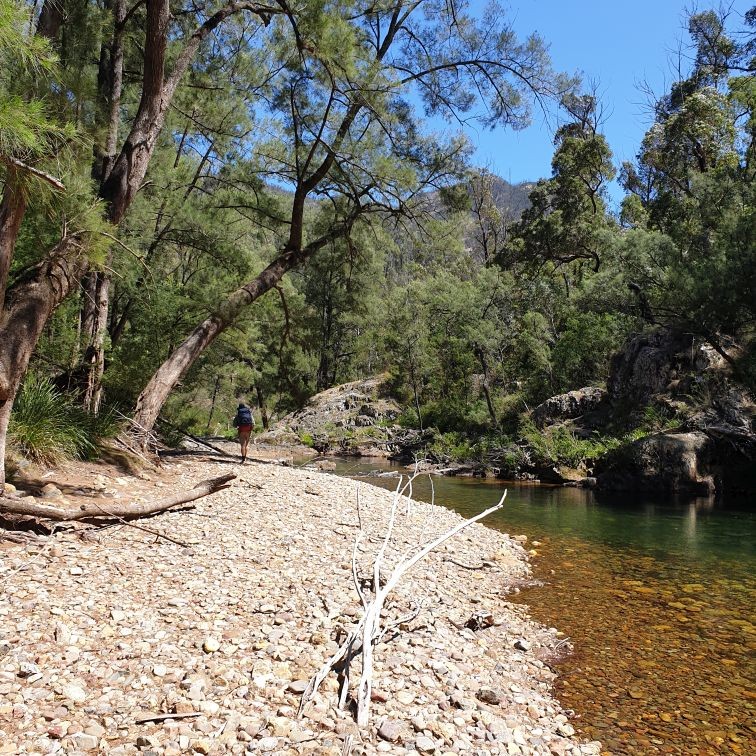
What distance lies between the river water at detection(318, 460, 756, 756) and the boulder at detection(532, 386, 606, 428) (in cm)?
1080

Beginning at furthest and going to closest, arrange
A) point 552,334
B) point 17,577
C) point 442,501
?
point 552,334 → point 442,501 → point 17,577

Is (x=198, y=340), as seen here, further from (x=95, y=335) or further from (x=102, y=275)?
(x=102, y=275)

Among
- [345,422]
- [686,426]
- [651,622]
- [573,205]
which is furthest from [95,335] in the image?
[573,205]

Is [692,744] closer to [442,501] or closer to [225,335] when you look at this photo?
[442,501]

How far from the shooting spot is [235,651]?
355 centimetres

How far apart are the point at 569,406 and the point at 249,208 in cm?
1605

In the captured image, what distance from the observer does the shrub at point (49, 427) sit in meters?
6.70

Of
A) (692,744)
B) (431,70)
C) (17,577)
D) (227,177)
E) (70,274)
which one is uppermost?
(431,70)

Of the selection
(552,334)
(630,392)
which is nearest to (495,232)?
(552,334)

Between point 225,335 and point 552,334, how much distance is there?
57.9 feet

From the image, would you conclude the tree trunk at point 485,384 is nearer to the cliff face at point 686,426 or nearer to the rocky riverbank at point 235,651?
the cliff face at point 686,426

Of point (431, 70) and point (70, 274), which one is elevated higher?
point (431, 70)

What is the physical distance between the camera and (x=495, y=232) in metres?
43.1

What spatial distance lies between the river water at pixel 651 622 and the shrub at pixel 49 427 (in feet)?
19.3
